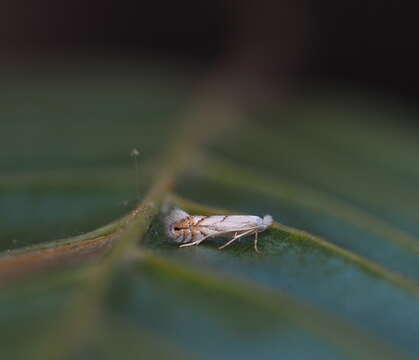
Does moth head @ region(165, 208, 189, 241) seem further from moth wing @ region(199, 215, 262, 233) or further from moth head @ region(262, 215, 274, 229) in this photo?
moth head @ region(262, 215, 274, 229)

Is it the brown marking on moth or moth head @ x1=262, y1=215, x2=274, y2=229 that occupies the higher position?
Result: moth head @ x1=262, y1=215, x2=274, y2=229

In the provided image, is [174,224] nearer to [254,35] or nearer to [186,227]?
[186,227]

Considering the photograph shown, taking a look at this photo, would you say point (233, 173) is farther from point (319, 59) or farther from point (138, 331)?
point (319, 59)

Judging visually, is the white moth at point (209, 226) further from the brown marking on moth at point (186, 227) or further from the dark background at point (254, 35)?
the dark background at point (254, 35)

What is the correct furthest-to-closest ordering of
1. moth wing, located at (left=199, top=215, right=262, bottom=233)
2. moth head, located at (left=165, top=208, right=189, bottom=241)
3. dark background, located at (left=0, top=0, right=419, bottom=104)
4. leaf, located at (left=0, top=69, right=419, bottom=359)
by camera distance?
dark background, located at (left=0, top=0, right=419, bottom=104)
moth wing, located at (left=199, top=215, right=262, bottom=233)
moth head, located at (left=165, top=208, right=189, bottom=241)
leaf, located at (left=0, top=69, right=419, bottom=359)

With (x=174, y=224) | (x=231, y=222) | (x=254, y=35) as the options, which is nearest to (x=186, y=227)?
(x=174, y=224)

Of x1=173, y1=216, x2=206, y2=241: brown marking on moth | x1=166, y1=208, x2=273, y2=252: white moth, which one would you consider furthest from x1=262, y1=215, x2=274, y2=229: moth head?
x1=173, y1=216, x2=206, y2=241: brown marking on moth

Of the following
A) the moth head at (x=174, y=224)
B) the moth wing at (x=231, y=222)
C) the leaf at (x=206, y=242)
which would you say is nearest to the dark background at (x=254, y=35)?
the leaf at (x=206, y=242)

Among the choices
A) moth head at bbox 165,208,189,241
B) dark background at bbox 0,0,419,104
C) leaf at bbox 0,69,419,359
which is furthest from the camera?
dark background at bbox 0,0,419,104
